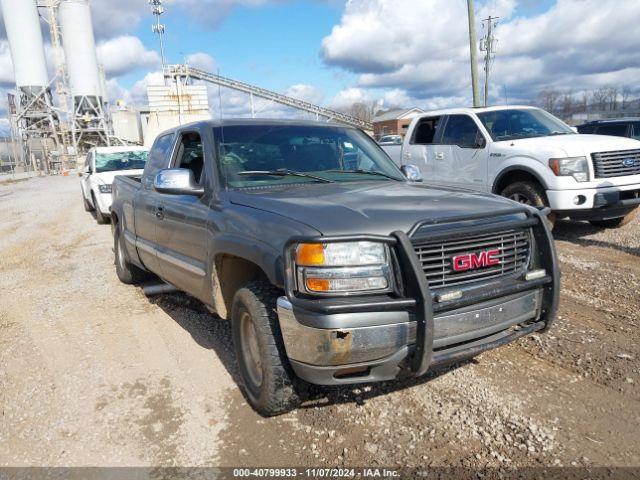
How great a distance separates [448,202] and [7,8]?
180ft

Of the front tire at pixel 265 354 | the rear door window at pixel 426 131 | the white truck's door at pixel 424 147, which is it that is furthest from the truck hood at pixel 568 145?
the front tire at pixel 265 354

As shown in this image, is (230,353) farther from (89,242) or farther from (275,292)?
(89,242)

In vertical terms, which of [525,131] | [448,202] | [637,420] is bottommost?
[637,420]

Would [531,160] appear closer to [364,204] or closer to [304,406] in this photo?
[364,204]

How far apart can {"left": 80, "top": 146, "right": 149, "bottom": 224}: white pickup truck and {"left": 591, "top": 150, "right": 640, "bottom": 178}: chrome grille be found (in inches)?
345

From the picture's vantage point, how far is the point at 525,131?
7.88 meters

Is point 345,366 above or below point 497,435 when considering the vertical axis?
above

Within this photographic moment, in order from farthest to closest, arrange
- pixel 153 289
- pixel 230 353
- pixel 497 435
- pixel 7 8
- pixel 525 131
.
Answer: pixel 7 8, pixel 525 131, pixel 153 289, pixel 230 353, pixel 497 435

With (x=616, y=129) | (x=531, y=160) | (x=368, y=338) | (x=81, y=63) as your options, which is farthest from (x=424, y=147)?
(x=81, y=63)

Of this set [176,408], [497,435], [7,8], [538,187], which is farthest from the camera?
[7,8]

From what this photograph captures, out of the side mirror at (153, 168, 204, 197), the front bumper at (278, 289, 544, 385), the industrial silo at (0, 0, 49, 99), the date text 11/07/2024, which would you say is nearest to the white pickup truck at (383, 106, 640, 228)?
the side mirror at (153, 168, 204, 197)

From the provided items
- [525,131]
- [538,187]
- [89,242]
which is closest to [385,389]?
[538,187]

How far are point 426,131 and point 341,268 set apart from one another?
7.09 metres

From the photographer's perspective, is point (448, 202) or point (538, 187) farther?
point (538, 187)
